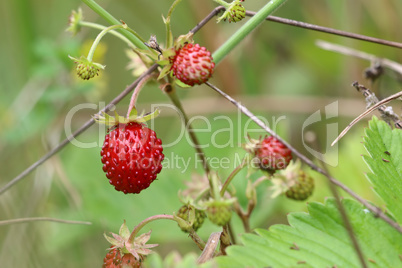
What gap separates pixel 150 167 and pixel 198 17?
1801 millimetres

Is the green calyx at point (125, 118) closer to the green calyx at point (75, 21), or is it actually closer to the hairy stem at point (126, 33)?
the hairy stem at point (126, 33)

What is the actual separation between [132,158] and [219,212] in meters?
0.23

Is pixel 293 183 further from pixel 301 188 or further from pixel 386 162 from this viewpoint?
pixel 386 162

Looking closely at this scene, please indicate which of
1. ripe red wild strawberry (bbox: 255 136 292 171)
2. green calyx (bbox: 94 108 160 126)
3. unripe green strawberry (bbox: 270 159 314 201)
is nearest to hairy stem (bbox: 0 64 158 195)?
green calyx (bbox: 94 108 160 126)

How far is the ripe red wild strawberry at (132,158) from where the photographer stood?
3.71 feet

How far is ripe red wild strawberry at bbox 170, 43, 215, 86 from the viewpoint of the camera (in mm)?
1086

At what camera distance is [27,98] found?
2.74 metres

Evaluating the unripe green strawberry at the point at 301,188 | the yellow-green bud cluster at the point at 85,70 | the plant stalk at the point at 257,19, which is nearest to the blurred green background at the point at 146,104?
the unripe green strawberry at the point at 301,188

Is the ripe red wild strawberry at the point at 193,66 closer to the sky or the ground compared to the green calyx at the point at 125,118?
closer to the sky

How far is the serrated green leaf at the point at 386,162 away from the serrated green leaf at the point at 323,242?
0.16 ft

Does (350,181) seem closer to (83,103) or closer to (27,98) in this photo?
(83,103)

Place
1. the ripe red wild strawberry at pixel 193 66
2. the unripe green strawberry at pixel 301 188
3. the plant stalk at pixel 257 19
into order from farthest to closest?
the unripe green strawberry at pixel 301 188, the plant stalk at pixel 257 19, the ripe red wild strawberry at pixel 193 66

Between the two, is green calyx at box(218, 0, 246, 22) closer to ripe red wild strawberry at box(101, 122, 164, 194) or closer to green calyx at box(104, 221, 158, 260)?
ripe red wild strawberry at box(101, 122, 164, 194)

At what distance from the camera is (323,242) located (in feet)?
3.36
